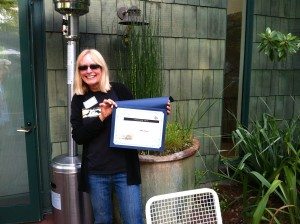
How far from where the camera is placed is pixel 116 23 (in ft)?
10.9

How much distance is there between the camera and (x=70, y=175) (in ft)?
8.86

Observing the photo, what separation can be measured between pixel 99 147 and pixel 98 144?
0.02 meters

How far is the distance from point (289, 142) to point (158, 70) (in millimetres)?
1292

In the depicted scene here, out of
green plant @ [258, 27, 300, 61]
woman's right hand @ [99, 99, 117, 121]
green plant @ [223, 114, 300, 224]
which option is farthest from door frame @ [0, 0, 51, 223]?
green plant @ [258, 27, 300, 61]

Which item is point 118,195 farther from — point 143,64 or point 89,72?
point 143,64

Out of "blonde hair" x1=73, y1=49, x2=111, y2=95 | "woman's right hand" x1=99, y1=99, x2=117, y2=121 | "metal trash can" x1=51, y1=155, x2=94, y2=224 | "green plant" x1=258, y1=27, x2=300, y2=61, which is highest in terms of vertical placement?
"green plant" x1=258, y1=27, x2=300, y2=61

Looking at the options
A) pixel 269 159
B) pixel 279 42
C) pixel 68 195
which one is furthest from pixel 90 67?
pixel 269 159

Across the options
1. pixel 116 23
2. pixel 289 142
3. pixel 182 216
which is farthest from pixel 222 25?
pixel 182 216

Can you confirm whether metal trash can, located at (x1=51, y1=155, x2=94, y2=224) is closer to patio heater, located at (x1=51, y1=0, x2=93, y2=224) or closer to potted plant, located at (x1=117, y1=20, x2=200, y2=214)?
patio heater, located at (x1=51, y1=0, x2=93, y2=224)

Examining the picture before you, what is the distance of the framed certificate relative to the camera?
2.20 m

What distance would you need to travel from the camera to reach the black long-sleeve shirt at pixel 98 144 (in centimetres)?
224

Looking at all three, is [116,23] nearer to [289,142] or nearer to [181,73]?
[181,73]

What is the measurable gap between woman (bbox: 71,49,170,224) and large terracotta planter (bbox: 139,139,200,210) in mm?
357

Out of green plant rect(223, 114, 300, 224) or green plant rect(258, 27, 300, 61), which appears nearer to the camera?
green plant rect(258, 27, 300, 61)
